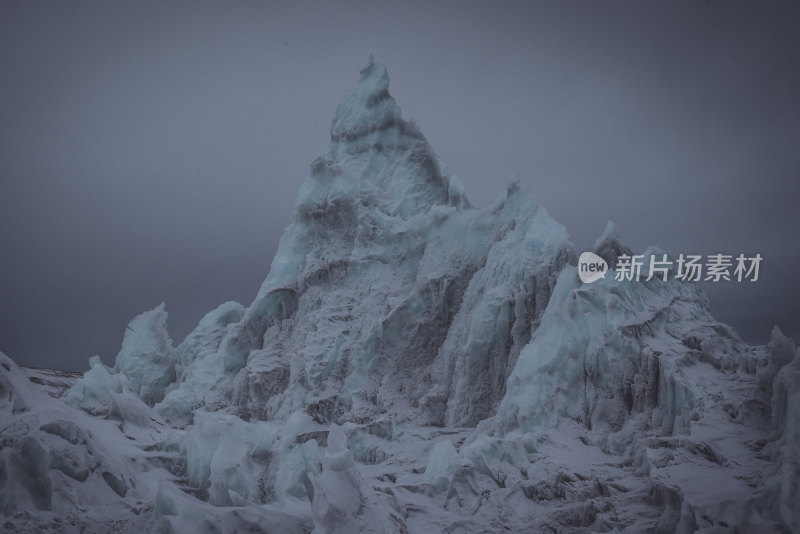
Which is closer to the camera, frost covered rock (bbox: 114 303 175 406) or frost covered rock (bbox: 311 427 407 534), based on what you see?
frost covered rock (bbox: 311 427 407 534)

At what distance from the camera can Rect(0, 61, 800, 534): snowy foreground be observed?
1359 cm

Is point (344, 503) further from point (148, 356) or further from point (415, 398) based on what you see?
point (148, 356)

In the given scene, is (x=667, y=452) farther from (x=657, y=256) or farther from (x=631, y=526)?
(x=657, y=256)

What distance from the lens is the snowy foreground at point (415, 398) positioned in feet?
44.6

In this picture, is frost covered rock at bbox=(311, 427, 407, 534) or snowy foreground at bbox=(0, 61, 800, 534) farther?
snowy foreground at bbox=(0, 61, 800, 534)

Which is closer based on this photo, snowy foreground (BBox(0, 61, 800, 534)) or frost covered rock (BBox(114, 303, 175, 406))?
snowy foreground (BBox(0, 61, 800, 534))

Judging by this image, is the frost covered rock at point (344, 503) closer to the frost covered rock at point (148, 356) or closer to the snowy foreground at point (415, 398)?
the snowy foreground at point (415, 398)

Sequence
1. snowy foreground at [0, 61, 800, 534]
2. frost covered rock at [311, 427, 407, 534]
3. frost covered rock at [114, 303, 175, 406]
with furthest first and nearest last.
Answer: frost covered rock at [114, 303, 175, 406] < snowy foreground at [0, 61, 800, 534] < frost covered rock at [311, 427, 407, 534]

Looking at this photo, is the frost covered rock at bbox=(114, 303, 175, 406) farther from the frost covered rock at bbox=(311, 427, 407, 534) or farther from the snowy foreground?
the frost covered rock at bbox=(311, 427, 407, 534)

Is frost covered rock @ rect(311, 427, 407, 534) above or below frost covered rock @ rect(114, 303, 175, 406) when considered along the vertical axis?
below

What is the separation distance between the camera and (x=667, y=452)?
1541 centimetres

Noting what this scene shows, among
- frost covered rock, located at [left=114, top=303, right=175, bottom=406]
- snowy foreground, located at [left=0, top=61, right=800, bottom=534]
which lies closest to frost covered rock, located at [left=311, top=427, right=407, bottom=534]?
snowy foreground, located at [left=0, top=61, right=800, bottom=534]

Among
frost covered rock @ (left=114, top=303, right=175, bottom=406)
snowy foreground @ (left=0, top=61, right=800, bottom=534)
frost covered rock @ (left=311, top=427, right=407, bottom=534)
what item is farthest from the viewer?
frost covered rock @ (left=114, top=303, right=175, bottom=406)

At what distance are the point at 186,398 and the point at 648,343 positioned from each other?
21186 millimetres
